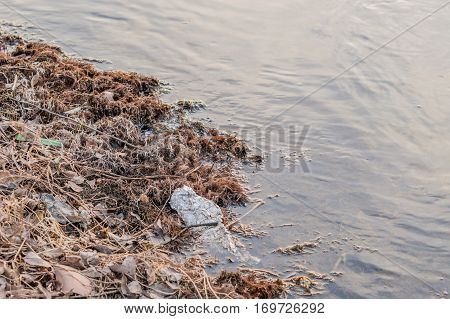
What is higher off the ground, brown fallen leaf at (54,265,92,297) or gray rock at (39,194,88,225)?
gray rock at (39,194,88,225)

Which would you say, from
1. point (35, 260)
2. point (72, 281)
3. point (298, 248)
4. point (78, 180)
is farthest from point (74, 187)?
point (298, 248)

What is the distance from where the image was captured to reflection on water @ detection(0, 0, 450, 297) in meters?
4.65

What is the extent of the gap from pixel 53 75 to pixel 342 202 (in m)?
3.44

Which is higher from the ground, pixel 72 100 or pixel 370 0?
pixel 370 0

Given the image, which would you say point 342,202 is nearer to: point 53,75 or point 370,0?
point 53,75

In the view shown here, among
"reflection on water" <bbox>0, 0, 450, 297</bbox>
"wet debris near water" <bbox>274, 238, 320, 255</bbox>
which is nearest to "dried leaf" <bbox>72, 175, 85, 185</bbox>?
"reflection on water" <bbox>0, 0, 450, 297</bbox>

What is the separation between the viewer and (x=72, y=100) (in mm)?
5949

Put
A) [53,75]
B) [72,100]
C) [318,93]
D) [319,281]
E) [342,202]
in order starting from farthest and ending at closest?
[318,93] → [53,75] → [72,100] → [342,202] → [319,281]

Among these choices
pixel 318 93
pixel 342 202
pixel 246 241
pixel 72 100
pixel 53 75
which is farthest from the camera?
pixel 318 93

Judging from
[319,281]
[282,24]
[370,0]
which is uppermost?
[370,0]

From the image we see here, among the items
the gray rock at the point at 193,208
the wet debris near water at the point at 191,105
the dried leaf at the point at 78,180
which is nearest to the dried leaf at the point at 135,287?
the gray rock at the point at 193,208

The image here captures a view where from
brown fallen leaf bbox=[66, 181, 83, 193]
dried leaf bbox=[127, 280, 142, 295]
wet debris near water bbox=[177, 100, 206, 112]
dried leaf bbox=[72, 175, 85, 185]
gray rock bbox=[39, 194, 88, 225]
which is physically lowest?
dried leaf bbox=[127, 280, 142, 295]

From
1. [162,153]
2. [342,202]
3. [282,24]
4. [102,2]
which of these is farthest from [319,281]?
[102,2]

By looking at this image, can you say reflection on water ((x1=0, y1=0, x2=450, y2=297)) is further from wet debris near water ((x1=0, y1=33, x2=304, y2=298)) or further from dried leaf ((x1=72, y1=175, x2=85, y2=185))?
dried leaf ((x1=72, y1=175, x2=85, y2=185))
